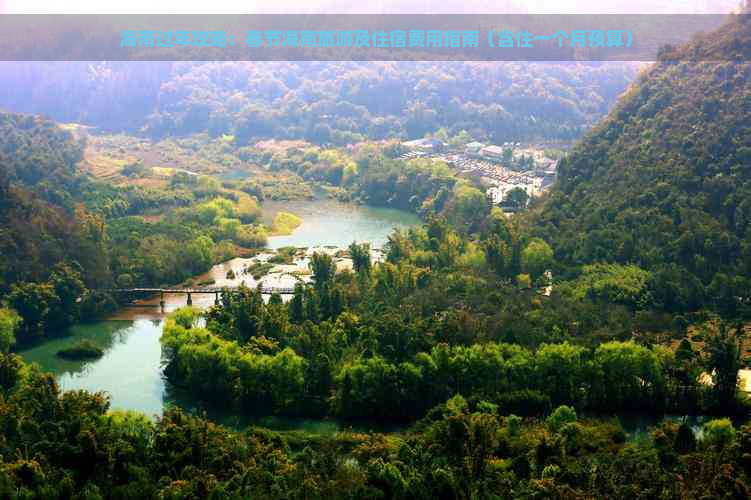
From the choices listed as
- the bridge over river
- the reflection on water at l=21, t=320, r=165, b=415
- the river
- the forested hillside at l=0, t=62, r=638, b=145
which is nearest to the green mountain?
the bridge over river

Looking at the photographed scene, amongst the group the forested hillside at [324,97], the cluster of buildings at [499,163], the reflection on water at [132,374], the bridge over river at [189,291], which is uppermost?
the forested hillside at [324,97]

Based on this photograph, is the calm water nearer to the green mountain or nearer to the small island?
the green mountain

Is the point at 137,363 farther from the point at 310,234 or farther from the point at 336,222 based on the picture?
the point at 336,222

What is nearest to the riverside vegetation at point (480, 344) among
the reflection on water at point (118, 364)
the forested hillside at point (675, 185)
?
the forested hillside at point (675, 185)

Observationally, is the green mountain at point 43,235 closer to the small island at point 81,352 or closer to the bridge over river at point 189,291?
the bridge over river at point 189,291

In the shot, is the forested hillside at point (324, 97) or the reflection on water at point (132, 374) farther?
the forested hillside at point (324, 97)

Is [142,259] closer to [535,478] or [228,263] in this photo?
[228,263]
